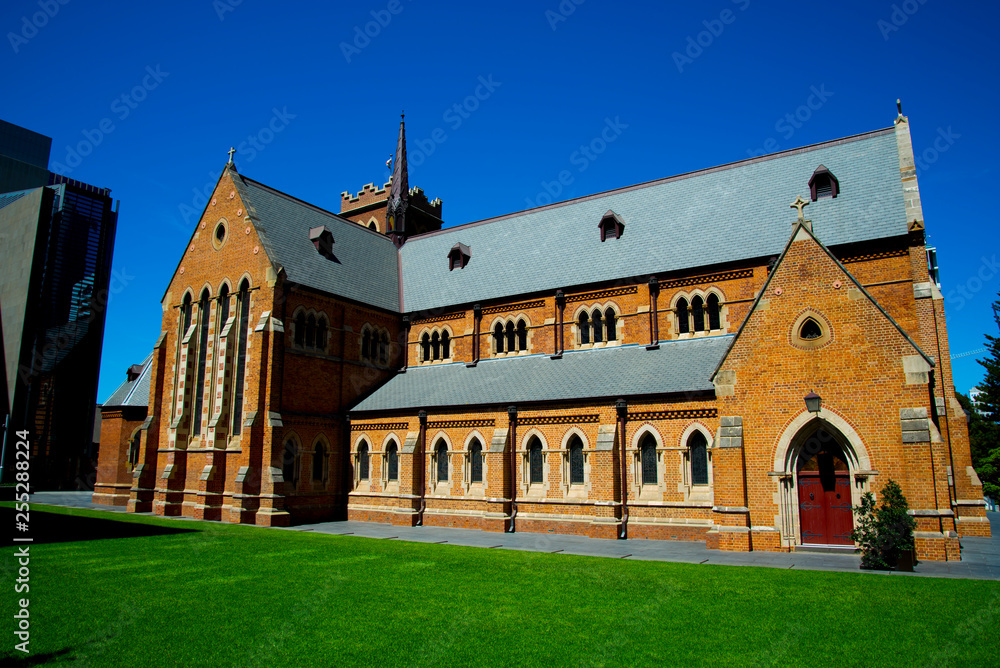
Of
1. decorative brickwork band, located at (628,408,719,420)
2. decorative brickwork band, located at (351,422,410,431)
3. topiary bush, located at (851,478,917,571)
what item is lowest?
topiary bush, located at (851,478,917,571)

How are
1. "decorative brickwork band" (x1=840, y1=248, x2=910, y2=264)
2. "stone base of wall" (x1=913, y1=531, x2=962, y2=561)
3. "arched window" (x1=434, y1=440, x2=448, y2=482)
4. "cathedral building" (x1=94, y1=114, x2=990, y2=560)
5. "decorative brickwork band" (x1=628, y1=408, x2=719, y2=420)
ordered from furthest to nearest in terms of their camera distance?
"arched window" (x1=434, y1=440, x2=448, y2=482) → "decorative brickwork band" (x1=840, y1=248, x2=910, y2=264) → "decorative brickwork band" (x1=628, y1=408, x2=719, y2=420) → "cathedral building" (x1=94, y1=114, x2=990, y2=560) → "stone base of wall" (x1=913, y1=531, x2=962, y2=561)

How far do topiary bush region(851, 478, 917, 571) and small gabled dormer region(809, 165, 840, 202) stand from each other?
549 inches

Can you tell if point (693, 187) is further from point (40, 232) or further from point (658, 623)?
point (40, 232)

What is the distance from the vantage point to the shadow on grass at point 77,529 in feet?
63.6

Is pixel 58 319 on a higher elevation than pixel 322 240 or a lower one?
higher

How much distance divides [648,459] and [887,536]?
8.84 m

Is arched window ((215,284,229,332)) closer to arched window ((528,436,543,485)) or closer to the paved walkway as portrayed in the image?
the paved walkway

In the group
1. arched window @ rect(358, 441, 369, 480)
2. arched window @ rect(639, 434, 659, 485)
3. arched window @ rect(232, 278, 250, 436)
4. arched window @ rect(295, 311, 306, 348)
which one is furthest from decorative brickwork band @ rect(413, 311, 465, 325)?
arched window @ rect(639, 434, 659, 485)

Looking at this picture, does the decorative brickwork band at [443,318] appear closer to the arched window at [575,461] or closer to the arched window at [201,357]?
the arched window at [575,461]

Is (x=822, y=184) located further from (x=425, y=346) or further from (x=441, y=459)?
(x=425, y=346)

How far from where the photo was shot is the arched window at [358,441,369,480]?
2942 centimetres

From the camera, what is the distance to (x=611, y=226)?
30.0 m

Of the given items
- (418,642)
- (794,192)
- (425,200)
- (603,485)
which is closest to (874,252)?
(794,192)

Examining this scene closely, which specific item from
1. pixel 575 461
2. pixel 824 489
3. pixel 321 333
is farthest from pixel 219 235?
pixel 824 489
